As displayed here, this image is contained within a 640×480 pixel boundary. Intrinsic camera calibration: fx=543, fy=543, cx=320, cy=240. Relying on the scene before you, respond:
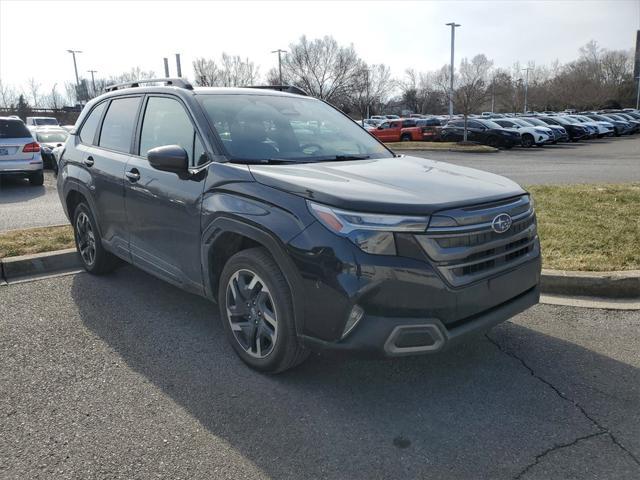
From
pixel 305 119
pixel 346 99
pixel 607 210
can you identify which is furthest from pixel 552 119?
pixel 305 119

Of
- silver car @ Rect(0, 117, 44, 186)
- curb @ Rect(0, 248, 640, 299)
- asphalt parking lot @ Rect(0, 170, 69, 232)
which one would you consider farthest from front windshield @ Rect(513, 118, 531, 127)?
curb @ Rect(0, 248, 640, 299)

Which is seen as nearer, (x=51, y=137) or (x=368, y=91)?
(x=51, y=137)

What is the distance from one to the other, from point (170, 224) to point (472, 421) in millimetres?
2427

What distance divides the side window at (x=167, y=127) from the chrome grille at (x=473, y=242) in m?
1.79

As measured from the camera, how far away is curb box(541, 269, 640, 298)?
4.80 m

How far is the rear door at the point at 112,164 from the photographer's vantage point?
462cm

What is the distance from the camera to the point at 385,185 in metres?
3.13

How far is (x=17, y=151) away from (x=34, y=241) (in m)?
7.71

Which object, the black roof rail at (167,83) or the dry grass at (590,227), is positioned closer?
the black roof rail at (167,83)

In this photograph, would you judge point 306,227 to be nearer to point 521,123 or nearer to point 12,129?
point 12,129

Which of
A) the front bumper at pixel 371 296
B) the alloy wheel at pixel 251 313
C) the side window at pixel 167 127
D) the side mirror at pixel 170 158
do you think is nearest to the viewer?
the front bumper at pixel 371 296

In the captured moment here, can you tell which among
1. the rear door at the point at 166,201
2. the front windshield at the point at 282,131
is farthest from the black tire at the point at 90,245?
the front windshield at the point at 282,131

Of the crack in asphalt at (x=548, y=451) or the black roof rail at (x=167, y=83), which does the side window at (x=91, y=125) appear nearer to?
the black roof rail at (x=167, y=83)

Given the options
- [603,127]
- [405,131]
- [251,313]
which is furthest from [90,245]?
[603,127]
